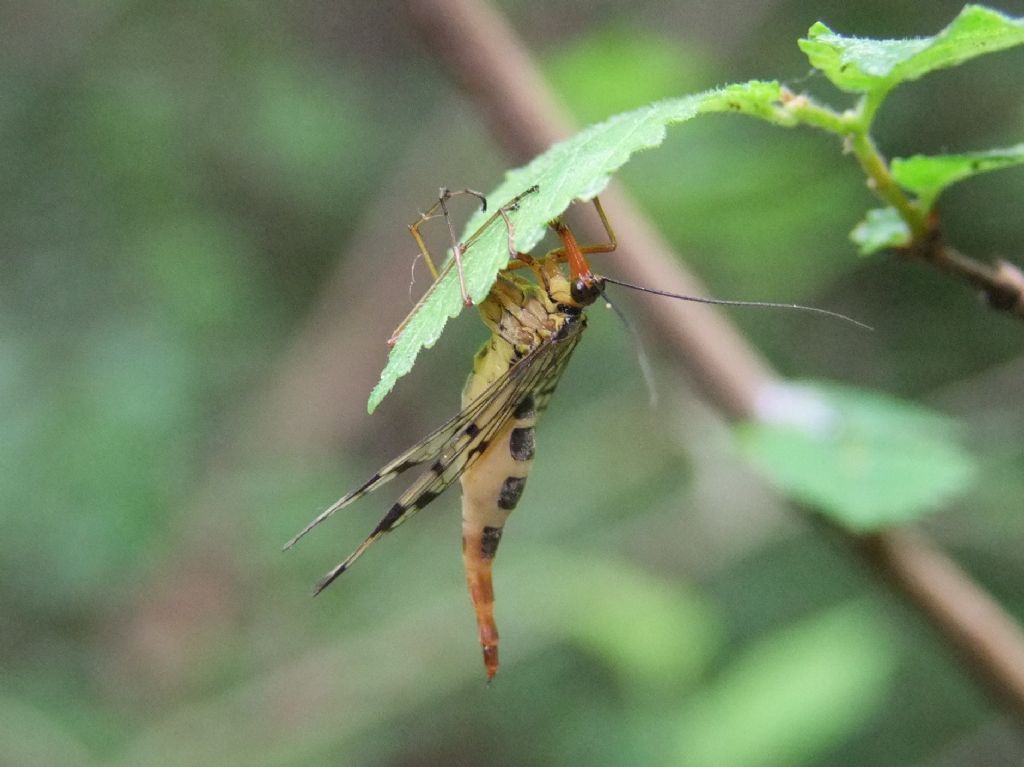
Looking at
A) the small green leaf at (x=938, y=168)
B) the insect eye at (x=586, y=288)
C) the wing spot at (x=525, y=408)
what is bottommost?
the small green leaf at (x=938, y=168)

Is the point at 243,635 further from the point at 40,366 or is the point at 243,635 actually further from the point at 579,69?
the point at 579,69

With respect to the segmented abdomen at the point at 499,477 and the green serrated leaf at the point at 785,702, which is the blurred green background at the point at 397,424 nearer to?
the green serrated leaf at the point at 785,702

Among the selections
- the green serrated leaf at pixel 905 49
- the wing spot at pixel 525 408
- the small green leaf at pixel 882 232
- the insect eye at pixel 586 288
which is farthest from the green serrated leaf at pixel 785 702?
the green serrated leaf at pixel 905 49

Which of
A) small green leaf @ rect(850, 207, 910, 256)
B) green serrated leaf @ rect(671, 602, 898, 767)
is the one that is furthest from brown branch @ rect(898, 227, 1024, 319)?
green serrated leaf @ rect(671, 602, 898, 767)

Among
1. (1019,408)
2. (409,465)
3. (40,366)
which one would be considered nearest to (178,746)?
(40,366)

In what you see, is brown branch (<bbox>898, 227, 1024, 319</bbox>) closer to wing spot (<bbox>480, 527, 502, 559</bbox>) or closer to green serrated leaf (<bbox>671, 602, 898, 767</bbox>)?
wing spot (<bbox>480, 527, 502, 559</bbox>)

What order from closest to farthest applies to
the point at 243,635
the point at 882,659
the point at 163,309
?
1. the point at 882,659
2. the point at 243,635
3. the point at 163,309

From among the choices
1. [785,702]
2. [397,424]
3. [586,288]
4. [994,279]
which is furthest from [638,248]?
[397,424]
